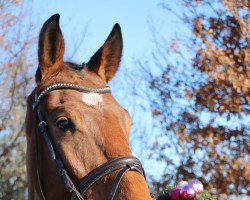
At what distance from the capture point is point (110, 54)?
4145 mm

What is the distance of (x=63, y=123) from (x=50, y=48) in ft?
2.52

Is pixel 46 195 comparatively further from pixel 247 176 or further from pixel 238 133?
pixel 238 133

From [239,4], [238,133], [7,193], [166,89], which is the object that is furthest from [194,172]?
[7,193]

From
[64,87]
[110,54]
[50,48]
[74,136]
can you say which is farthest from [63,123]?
[110,54]

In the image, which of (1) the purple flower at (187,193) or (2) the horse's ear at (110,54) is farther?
(1) the purple flower at (187,193)

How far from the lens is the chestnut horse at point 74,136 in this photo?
3.00 meters

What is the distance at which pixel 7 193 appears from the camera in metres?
17.3

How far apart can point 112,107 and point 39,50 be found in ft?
2.52

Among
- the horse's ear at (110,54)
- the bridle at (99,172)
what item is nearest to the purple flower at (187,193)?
the horse's ear at (110,54)

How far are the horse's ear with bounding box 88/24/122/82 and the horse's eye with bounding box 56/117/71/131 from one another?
0.82 m

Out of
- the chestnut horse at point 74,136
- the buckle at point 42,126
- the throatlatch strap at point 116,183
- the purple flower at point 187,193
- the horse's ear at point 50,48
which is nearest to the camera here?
the throatlatch strap at point 116,183

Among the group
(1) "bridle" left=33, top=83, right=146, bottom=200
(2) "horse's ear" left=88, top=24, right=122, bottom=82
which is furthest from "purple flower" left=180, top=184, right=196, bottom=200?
(1) "bridle" left=33, top=83, right=146, bottom=200

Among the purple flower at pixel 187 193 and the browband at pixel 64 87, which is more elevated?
the browband at pixel 64 87

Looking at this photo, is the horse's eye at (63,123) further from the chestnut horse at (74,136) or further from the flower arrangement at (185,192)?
the flower arrangement at (185,192)
